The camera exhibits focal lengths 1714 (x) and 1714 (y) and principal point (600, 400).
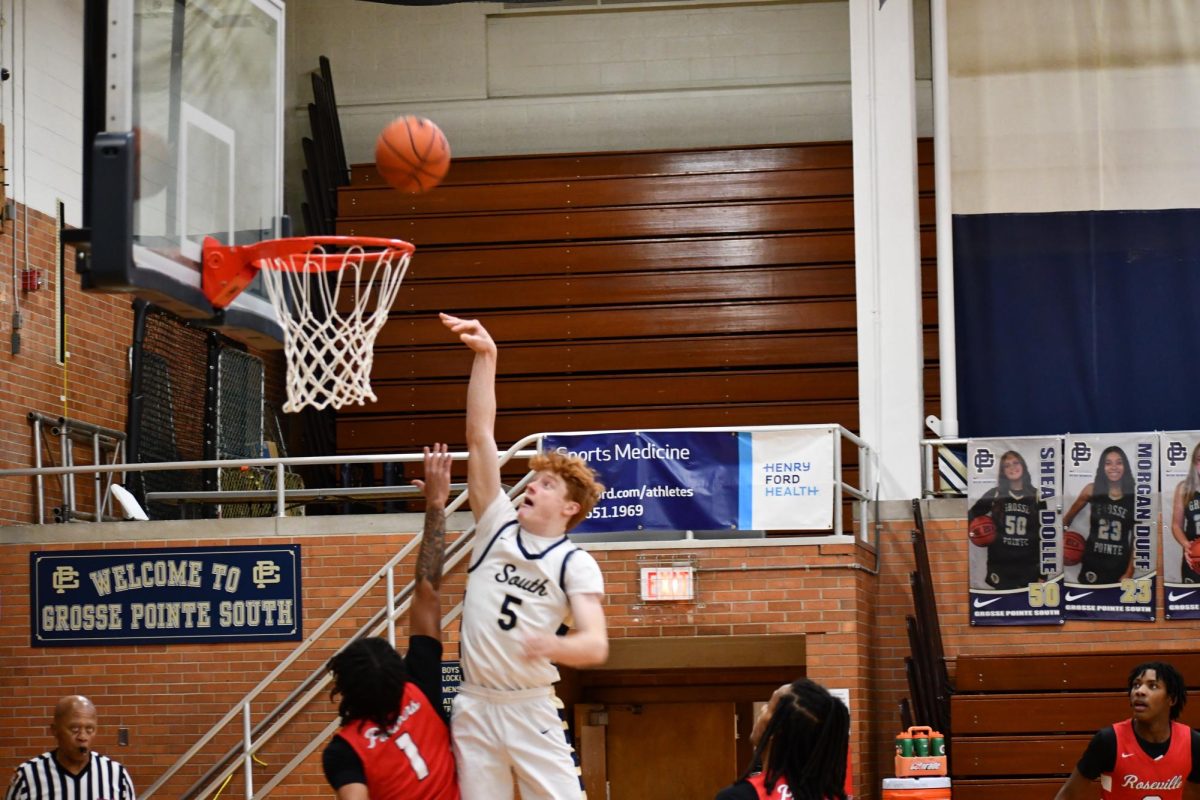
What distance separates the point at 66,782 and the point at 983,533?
670 centimetres

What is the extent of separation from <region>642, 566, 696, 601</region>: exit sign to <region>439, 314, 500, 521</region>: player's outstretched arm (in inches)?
223

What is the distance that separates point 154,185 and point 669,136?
951cm

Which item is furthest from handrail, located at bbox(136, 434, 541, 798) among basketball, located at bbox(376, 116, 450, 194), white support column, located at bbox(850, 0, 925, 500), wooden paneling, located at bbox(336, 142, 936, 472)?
basketball, located at bbox(376, 116, 450, 194)

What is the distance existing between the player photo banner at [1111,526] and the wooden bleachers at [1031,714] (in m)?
0.49

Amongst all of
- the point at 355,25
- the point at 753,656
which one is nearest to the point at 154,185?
the point at 753,656

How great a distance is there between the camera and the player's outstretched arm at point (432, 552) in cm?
534

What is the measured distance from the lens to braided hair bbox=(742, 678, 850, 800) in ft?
14.3

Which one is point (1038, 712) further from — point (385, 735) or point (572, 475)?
point (385, 735)

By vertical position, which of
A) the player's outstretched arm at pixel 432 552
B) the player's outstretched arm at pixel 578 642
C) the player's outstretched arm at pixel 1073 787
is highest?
the player's outstretched arm at pixel 432 552

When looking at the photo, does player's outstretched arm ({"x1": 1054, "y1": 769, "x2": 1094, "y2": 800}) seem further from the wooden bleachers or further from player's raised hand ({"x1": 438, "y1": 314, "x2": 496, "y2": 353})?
the wooden bleachers

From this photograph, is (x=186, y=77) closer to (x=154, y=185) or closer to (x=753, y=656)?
(x=154, y=185)

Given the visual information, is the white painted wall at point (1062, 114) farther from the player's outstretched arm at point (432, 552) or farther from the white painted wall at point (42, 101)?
the player's outstretched arm at point (432, 552)

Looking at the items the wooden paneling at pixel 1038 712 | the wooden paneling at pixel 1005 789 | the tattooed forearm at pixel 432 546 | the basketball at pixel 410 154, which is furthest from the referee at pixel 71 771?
the wooden paneling at pixel 1038 712

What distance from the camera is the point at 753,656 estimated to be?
13188mm
